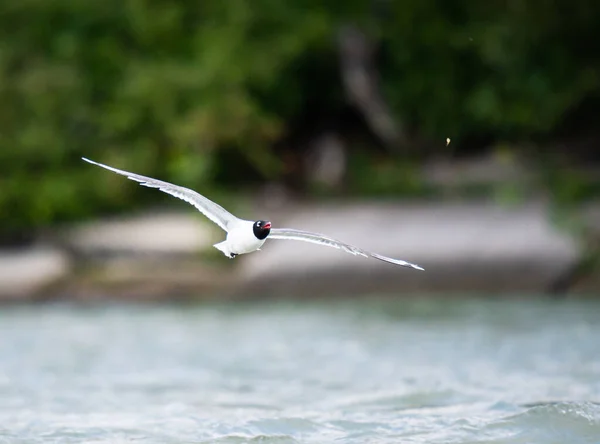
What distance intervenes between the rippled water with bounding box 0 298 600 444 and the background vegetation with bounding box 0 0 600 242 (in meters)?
3.68

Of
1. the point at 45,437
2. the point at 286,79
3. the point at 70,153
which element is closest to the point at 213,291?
the point at 70,153

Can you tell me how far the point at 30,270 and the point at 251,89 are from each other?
538 centimetres

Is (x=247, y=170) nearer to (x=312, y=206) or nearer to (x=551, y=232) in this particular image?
(x=312, y=206)

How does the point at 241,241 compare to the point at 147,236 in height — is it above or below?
below

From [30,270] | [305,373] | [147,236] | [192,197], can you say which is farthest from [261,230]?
[147,236]

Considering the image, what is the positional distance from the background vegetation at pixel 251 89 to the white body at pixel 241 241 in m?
9.76

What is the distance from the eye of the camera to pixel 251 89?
66.1 ft

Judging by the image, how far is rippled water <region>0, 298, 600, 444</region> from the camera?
9.12 metres

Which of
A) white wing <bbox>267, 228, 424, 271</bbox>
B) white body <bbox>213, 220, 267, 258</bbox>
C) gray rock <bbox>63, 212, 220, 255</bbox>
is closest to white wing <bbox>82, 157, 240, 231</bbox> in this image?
white body <bbox>213, 220, 267, 258</bbox>

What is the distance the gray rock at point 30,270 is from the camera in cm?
1650

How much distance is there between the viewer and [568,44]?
1827 cm

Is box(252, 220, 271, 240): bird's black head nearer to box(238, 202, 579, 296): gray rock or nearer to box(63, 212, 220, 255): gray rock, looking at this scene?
box(238, 202, 579, 296): gray rock

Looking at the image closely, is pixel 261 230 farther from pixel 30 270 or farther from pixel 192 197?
pixel 30 270

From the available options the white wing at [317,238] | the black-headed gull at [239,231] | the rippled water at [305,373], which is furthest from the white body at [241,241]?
the rippled water at [305,373]
